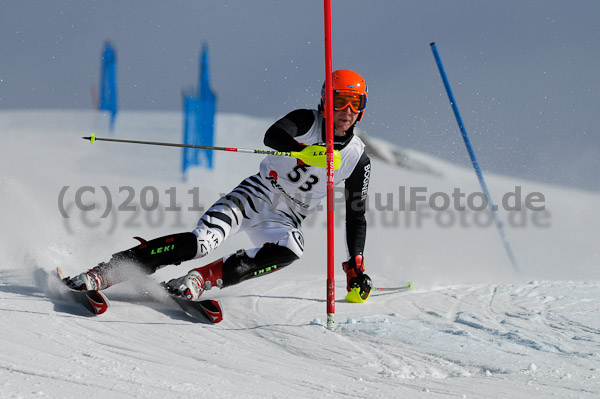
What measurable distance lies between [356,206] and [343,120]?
0.70 meters

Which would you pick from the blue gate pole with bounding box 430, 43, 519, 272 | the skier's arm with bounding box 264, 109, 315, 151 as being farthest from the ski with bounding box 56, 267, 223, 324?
the blue gate pole with bounding box 430, 43, 519, 272

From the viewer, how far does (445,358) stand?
3.01 meters

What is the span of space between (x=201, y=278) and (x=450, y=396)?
6.48 feet

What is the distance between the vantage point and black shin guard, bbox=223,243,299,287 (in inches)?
155

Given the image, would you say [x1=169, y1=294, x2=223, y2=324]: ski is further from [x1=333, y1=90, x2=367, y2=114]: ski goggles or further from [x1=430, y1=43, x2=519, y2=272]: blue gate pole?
[x1=430, y1=43, x2=519, y2=272]: blue gate pole

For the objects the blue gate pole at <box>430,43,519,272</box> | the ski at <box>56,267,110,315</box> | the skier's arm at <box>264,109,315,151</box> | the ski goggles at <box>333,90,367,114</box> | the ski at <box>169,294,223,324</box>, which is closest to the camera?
the ski at <box>56,267,110,315</box>

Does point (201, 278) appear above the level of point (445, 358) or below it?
above

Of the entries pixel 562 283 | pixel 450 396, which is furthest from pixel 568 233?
pixel 450 396

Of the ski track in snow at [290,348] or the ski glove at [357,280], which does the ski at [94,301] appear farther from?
the ski glove at [357,280]

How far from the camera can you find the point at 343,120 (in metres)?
4.11

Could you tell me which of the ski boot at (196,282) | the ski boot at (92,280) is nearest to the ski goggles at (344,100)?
the ski boot at (196,282)

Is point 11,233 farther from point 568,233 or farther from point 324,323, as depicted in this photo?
point 568,233

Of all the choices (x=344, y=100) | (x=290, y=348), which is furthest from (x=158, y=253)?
(x=344, y=100)

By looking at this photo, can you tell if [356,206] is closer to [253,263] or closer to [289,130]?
[289,130]
